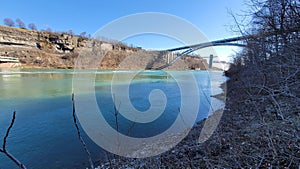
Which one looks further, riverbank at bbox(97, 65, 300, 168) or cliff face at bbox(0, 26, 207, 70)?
cliff face at bbox(0, 26, 207, 70)

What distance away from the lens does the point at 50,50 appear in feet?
108

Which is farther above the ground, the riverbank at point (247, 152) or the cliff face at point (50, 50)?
the cliff face at point (50, 50)

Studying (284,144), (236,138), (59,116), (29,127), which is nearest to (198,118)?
(236,138)

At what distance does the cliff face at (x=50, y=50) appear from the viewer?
25875 mm

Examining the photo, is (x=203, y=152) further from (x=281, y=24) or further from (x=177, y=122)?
(x=281, y=24)

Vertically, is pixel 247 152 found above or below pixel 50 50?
below

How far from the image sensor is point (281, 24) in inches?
102

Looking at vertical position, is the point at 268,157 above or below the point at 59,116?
above

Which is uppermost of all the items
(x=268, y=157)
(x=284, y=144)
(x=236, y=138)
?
(x=284, y=144)

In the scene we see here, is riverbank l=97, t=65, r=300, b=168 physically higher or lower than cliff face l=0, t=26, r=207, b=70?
lower

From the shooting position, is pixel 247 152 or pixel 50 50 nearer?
pixel 247 152

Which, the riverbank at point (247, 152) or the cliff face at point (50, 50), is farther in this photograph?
the cliff face at point (50, 50)

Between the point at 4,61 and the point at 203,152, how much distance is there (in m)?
30.0

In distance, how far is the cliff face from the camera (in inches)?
1019
